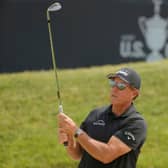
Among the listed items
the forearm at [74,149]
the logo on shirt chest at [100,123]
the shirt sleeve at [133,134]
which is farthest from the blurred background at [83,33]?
the shirt sleeve at [133,134]

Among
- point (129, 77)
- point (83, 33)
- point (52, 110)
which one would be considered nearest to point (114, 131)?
point (129, 77)

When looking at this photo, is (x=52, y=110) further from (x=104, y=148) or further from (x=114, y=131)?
(x=104, y=148)

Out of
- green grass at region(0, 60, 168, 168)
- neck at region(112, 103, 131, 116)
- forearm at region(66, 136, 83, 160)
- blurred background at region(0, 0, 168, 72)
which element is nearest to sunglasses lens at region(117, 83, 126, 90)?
neck at region(112, 103, 131, 116)

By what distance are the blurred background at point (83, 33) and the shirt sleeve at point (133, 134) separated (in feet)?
29.2

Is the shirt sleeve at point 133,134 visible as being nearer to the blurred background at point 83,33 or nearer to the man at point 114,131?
the man at point 114,131

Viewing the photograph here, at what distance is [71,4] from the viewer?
1329 centimetres

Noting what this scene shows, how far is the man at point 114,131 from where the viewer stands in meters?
3.97

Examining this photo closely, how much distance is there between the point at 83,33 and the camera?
13430 mm

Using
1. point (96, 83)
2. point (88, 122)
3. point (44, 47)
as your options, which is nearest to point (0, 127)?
point (96, 83)

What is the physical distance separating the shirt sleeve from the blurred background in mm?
8901

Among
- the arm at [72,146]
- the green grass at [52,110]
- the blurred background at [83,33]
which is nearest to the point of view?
the arm at [72,146]

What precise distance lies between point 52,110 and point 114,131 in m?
4.74

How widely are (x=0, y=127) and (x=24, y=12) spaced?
5.07m

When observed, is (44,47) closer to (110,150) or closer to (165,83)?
(165,83)
